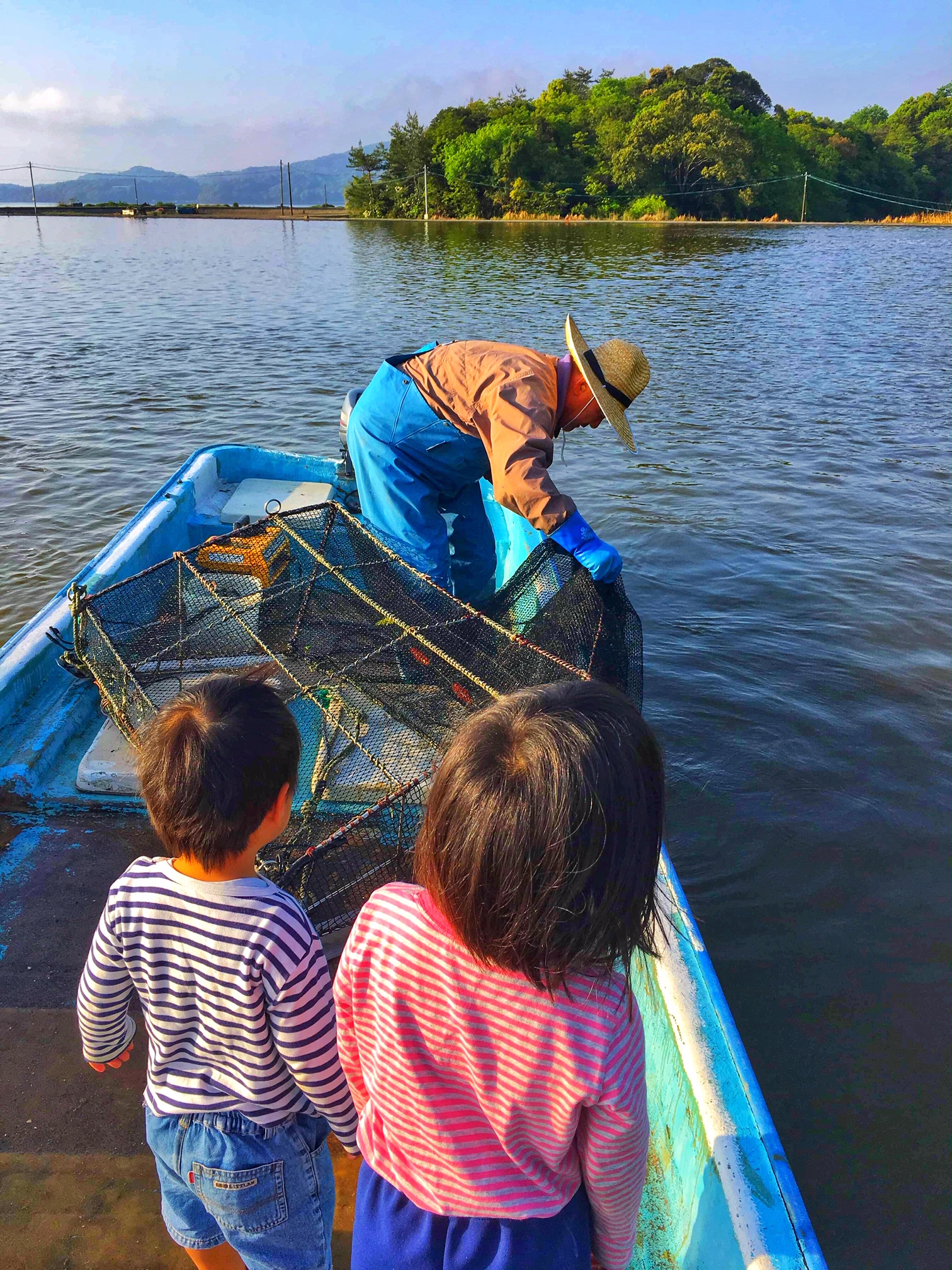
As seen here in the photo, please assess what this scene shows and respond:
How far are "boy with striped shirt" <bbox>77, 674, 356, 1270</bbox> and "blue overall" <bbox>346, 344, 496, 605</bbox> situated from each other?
7.74ft

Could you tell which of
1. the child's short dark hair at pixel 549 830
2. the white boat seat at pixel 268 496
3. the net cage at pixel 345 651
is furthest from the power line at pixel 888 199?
the child's short dark hair at pixel 549 830

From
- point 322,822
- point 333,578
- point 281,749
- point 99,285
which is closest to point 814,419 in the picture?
point 333,578

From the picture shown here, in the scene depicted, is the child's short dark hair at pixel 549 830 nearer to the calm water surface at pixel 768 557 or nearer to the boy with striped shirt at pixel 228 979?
the boy with striped shirt at pixel 228 979

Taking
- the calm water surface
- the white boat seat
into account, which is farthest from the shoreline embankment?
the white boat seat

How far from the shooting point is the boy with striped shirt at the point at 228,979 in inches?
→ 53.6

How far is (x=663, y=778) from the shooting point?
1.02 m

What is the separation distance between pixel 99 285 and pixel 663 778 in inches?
1135

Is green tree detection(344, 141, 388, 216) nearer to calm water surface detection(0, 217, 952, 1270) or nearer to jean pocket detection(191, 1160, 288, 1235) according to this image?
calm water surface detection(0, 217, 952, 1270)

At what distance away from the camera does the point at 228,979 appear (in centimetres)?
136

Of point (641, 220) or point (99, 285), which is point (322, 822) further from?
point (641, 220)

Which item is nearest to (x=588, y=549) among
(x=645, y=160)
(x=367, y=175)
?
(x=645, y=160)

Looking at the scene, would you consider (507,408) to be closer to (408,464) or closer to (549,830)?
(408,464)

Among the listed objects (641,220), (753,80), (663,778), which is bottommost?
(663,778)

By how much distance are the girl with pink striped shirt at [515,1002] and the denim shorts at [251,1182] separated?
0.32 m
